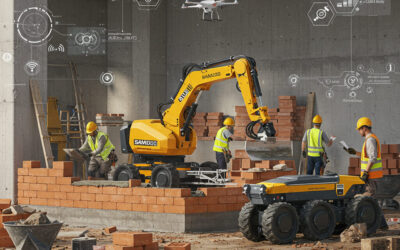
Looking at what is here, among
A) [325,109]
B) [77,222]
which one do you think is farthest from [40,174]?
[325,109]

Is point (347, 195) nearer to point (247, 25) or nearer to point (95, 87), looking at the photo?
point (247, 25)

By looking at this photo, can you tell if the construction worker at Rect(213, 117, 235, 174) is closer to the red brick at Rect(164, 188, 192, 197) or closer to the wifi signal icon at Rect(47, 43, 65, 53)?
the red brick at Rect(164, 188, 192, 197)

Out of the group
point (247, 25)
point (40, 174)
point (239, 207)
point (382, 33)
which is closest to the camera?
point (239, 207)

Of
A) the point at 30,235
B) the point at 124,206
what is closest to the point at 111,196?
the point at 124,206

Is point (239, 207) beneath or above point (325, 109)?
beneath

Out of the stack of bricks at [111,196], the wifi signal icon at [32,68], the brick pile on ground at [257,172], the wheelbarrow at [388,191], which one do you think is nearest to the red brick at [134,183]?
the stack of bricks at [111,196]

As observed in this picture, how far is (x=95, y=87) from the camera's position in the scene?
2273 cm

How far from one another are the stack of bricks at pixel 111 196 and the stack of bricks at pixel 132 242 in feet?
7.32

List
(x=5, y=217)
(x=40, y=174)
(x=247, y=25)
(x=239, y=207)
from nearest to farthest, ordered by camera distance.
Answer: (x=5, y=217) → (x=239, y=207) → (x=40, y=174) → (x=247, y=25)

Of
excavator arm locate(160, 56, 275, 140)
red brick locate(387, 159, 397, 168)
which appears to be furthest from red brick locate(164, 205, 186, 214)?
red brick locate(387, 159, 397, 168)

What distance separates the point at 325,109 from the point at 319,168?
5.04m

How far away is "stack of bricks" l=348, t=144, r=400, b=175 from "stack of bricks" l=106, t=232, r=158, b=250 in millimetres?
7359

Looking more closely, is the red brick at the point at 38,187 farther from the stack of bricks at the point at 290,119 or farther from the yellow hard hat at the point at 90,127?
the stack of bricks at the point at 290,119
